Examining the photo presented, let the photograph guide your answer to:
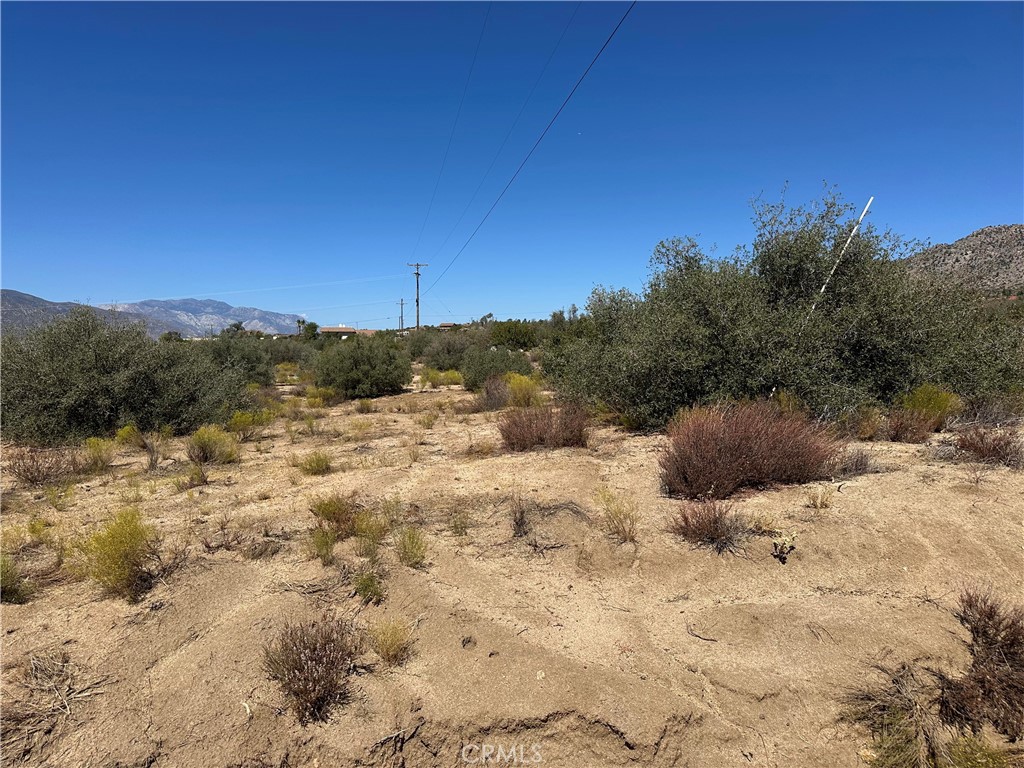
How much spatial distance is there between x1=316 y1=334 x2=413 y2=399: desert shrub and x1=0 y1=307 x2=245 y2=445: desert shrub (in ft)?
19.2

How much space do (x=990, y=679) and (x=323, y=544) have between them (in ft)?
16.5

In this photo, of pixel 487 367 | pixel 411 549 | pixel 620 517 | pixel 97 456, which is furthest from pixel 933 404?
pixel 97 456

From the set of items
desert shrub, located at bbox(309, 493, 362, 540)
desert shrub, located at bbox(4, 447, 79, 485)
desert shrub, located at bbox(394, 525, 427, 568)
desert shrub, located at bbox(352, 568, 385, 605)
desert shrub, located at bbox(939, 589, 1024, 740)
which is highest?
desert shrub, located at bbox(4, 447, 79, 485)

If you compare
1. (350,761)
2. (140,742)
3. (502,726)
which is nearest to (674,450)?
(502,726)

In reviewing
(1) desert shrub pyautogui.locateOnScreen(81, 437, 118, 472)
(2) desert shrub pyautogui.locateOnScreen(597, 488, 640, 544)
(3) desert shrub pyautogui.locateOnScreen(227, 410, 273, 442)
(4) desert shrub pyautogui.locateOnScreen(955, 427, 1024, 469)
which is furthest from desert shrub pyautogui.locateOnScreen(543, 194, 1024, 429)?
(1) desert shrub pyautogui.locateOnScreen(81, 437, 118, 472)

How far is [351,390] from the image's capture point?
757 inches

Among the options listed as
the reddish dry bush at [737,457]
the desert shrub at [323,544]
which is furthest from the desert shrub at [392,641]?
the reddish dry bush at [737,457]

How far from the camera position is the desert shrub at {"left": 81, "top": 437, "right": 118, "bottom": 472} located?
28.2ft

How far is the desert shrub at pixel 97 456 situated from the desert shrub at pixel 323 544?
5.99m

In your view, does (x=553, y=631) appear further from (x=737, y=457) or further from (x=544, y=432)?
(x=544, y=432)

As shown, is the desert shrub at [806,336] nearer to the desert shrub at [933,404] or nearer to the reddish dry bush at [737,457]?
the desert shrub at [933,404]

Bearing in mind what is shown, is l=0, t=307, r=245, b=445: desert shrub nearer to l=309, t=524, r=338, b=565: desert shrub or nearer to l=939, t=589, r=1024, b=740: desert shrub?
l=309, t=524, r=338, b=565: desert shrub

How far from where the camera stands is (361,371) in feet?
63.4

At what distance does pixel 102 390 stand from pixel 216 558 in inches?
366
